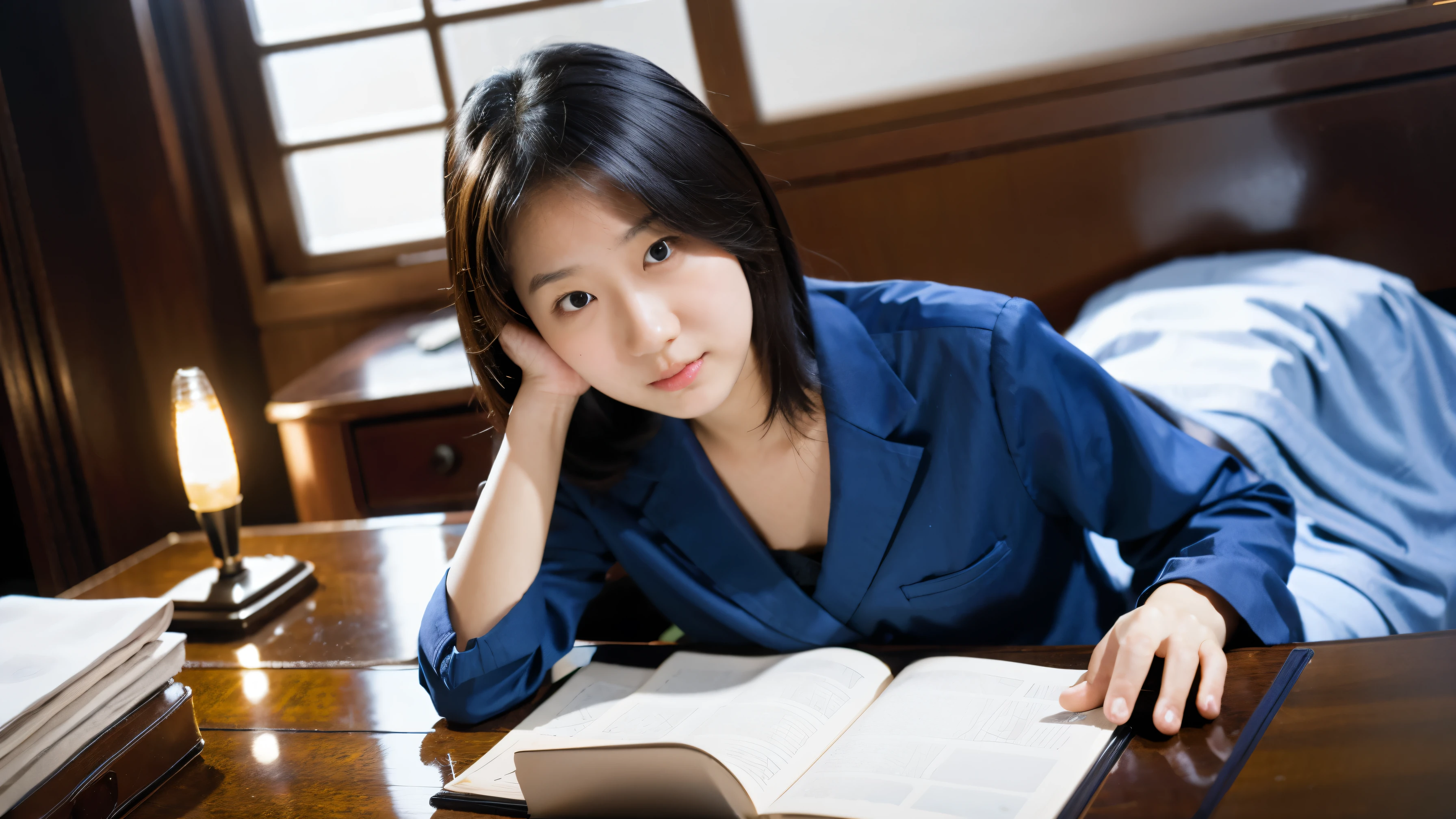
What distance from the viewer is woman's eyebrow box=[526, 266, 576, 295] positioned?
0.93 metres

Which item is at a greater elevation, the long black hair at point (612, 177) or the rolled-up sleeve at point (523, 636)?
the long black hair at point (612, 177)

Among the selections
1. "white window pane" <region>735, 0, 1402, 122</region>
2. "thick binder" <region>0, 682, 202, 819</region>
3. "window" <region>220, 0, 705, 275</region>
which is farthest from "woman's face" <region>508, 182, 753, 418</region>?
"window" <region>220, 0, 705, 275</region>

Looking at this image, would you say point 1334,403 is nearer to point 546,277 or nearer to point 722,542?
point 722,542

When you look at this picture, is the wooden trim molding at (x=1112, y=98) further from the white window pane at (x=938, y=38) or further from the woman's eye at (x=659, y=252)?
the woman's eye at (x=659, y=252)

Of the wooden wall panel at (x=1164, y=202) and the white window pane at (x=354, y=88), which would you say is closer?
the wooden wall panel at (x=1164, y=202)

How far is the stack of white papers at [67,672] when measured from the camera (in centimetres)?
86

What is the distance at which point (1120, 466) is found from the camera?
3.32 ft

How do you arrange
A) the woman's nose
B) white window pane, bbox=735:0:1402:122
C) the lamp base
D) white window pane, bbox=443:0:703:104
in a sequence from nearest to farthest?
1. the woman's nose
2. the lamp base
3. white window pane, bbox=735:0:1402:122
4. white window pane, bbox=443:0:703:104

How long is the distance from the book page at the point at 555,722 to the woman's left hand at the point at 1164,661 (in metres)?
0.43

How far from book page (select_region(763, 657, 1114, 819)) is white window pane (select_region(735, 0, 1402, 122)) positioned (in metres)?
1.83

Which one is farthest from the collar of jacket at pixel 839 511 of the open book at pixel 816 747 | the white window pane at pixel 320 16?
the white window pane at pixel 320 16

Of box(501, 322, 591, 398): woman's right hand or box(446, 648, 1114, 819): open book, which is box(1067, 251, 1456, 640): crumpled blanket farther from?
box(501, 322, 591, 398): woman's right hand

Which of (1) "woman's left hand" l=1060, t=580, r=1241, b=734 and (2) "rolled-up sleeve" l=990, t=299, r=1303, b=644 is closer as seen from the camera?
(1) "woman's left hand" l=1060, t=580, r=1241, b=734

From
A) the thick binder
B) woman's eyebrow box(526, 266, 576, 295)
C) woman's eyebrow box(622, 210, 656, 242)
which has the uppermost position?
woman's eyebrow box(622, 210, 656, 242)
